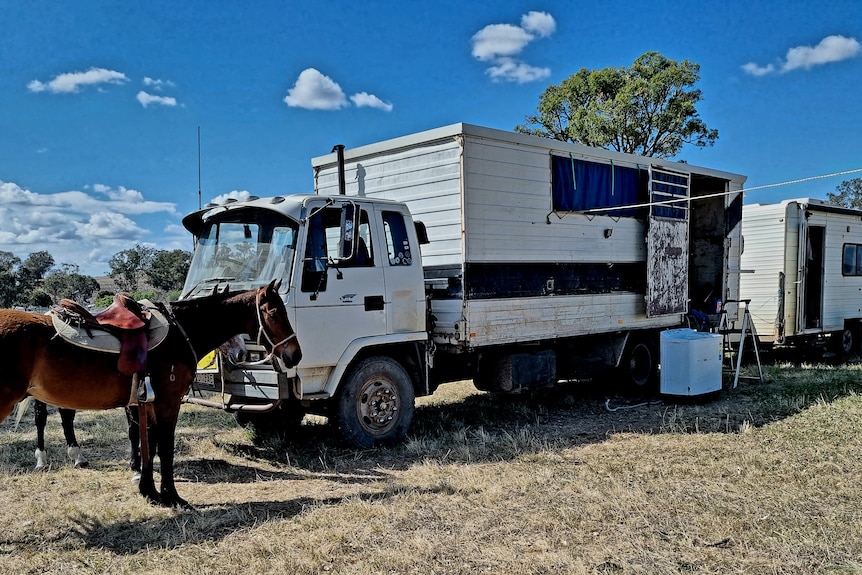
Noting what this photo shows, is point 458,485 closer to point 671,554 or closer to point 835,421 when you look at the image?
point 671,554

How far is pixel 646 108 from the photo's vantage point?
78.0 feet

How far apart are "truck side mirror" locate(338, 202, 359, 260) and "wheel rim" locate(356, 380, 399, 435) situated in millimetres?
1312

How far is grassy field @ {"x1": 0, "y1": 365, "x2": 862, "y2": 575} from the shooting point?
3877 millimetres

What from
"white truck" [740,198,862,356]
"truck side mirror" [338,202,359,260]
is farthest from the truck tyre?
"white truck" [740,198,862,356]

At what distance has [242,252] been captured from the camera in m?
6.19

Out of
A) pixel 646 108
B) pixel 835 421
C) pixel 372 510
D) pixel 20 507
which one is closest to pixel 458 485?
pixel 372 510

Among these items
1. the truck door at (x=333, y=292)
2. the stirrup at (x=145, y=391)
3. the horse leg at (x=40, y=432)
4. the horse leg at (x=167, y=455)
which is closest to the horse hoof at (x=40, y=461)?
the horse leg at (x=40, y=432)

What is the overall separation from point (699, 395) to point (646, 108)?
→ 17461mm

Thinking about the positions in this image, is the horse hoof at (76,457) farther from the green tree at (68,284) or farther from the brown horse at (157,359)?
the green tree at (68,284)

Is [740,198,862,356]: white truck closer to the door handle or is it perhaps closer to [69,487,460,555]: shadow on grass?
the door handle

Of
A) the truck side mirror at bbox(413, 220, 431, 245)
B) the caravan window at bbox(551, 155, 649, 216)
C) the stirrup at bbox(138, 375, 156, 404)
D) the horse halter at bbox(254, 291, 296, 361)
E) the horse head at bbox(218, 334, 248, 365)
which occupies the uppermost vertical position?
the caravan window at bbox(551, 155, 649, 216)

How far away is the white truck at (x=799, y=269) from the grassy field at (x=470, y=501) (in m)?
4.82

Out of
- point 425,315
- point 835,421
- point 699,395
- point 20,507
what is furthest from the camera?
point 699,395

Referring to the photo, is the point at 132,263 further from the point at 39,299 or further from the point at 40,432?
the point at 40,432
